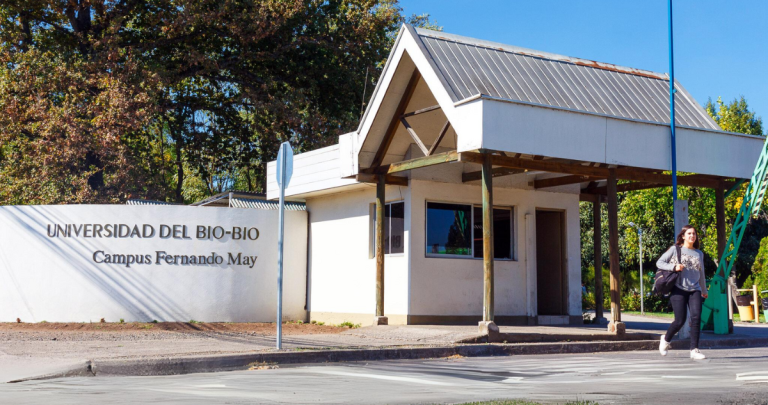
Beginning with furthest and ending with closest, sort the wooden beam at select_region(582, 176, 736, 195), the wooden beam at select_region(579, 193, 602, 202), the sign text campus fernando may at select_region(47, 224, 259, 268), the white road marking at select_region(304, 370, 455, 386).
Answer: the wooden beam at select_region(579, 193, 602, 202)
the sign text campus fernando may at select_region(47, 224, 259, 268)
the wooden beam at select_region(582, 176, 736, 195)
the white road marking at select_region(304, 370, 455, 386)

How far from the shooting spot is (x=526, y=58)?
1495 centimetres

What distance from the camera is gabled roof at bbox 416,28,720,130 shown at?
13.6m

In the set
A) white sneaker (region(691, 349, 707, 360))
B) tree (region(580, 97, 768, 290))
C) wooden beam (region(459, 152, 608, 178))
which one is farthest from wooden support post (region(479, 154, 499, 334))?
tree (region(580, 97, 768, 290))

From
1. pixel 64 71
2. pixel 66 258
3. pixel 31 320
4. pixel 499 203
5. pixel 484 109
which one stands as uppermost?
pixel 64 71

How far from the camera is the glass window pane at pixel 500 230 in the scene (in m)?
16.6

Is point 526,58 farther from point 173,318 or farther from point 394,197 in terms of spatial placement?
point 173,318

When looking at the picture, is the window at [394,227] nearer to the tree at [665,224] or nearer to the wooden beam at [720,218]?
the wooden beam at [720,218]

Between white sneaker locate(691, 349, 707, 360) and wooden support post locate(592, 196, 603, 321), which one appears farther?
wooden support post locate(592, 196, 603, 321)

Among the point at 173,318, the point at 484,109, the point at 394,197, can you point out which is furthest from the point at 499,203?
the point at 173,318

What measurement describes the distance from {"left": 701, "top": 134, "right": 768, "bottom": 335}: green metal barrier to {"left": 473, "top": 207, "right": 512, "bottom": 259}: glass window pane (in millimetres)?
4081

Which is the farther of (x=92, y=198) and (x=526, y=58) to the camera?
(x=92, y=198)

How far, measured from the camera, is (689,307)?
10.7 metres

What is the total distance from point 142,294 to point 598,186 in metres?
10.8

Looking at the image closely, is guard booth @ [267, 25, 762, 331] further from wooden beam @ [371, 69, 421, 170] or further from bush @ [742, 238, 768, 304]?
bush @ [742, 238, 768, 304]
